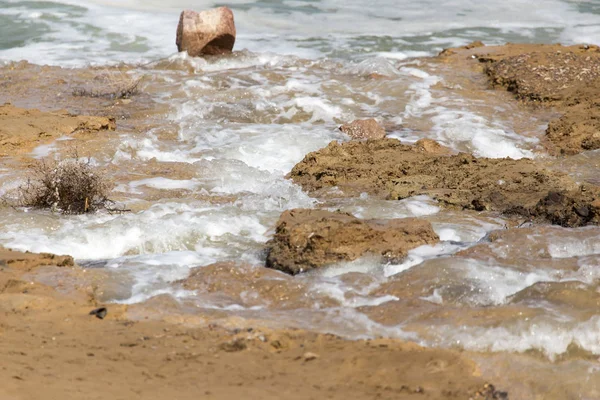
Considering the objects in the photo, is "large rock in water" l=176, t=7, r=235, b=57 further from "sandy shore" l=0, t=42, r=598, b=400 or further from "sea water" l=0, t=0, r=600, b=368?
"sandy shore" l=0, t=42, r=598, b=400

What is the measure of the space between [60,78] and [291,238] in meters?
6.41

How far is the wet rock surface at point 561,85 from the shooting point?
7.65m

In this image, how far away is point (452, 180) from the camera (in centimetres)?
627

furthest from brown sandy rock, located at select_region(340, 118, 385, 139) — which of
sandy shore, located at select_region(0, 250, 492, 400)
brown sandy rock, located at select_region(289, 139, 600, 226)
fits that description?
sandy shore, located at select_region(0, 250, 492, 400)

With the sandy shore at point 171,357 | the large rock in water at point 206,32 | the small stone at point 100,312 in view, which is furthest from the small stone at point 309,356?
the large rock in water at point 206,32

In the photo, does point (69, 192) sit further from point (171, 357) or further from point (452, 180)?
point (452, 180)

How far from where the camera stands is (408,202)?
5793 mm

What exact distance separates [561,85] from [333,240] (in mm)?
5660

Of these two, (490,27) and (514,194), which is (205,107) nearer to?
(514,194)

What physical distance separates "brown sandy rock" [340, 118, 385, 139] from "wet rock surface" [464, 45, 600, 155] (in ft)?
5.40

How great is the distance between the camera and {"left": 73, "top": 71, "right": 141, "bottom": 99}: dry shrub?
29.8 ft

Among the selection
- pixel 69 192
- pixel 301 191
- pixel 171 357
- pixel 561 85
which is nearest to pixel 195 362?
pixel 171 357

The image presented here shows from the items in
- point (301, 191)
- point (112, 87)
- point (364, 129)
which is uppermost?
point (112, 87)

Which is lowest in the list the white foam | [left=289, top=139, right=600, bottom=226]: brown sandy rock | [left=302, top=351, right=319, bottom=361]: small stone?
[left=289, top=139, right=600, bottom=226]: brown sandy rock
